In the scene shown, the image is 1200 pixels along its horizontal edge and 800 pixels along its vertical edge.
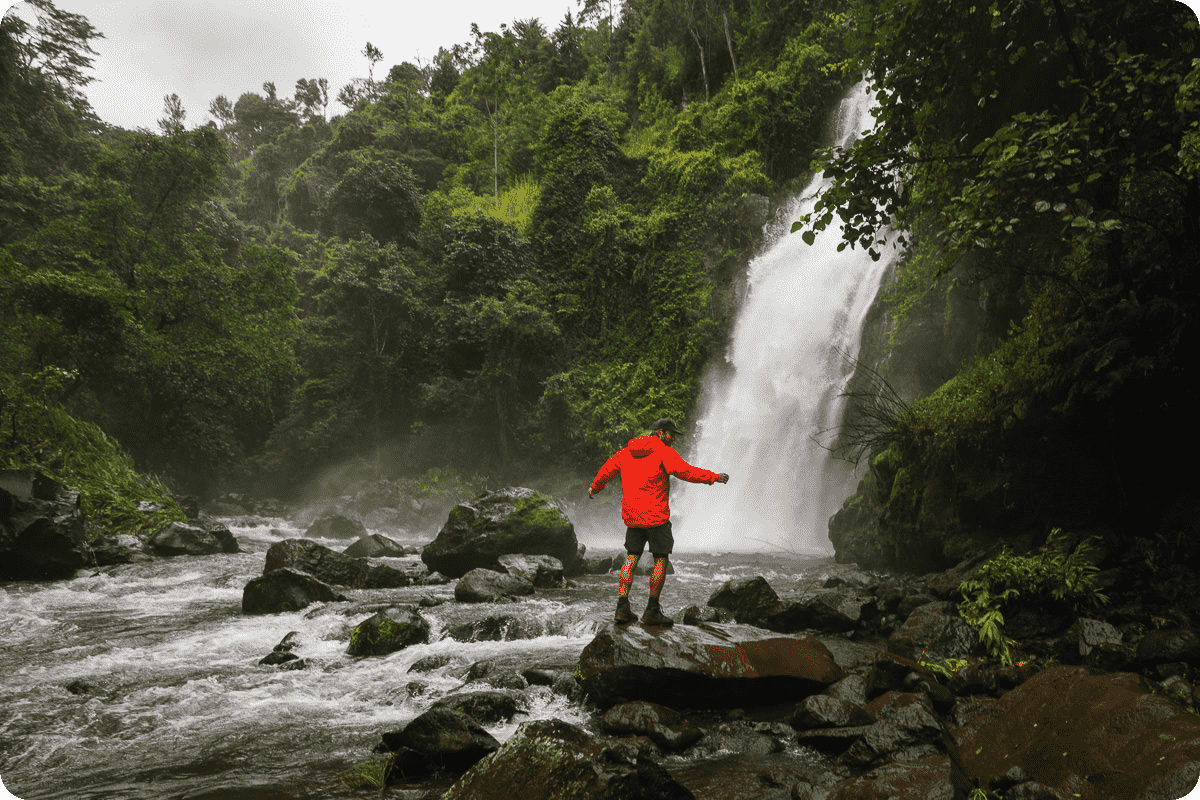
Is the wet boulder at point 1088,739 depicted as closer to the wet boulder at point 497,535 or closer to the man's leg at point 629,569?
the man's leg at point 629,569

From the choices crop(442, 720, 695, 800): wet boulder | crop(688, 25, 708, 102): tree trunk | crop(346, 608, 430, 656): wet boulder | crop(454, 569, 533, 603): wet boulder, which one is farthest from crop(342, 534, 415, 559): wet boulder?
crop(688, 25, 708, 102): tree trunk

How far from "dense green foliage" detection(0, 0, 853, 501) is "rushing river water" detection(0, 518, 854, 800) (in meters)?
11.0

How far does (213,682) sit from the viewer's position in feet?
17.4

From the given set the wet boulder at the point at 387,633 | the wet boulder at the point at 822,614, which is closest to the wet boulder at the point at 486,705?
the wet boulder at the point at 387,633

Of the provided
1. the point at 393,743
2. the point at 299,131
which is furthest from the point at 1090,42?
the point at 299,131

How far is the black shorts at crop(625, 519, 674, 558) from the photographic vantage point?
5.19 meters

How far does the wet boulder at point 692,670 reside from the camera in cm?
443

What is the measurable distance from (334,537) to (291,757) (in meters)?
14.7

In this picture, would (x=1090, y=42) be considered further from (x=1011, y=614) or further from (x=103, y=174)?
(x=103, y=174)

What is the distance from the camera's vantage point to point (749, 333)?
778 inches

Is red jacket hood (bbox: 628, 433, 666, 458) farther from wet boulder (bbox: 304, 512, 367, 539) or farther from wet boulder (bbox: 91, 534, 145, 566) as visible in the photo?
wet boulder (bbox: 304, 512, 367, 539)

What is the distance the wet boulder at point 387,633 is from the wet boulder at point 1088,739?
4900mm

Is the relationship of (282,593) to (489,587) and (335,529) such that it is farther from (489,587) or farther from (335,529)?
(335,529)

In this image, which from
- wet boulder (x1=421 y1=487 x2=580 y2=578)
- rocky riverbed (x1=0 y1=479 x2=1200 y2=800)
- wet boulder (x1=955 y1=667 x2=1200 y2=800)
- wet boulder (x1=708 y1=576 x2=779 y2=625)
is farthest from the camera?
wet boulder (x1=421 y1=487 x2=580 y2=578)
